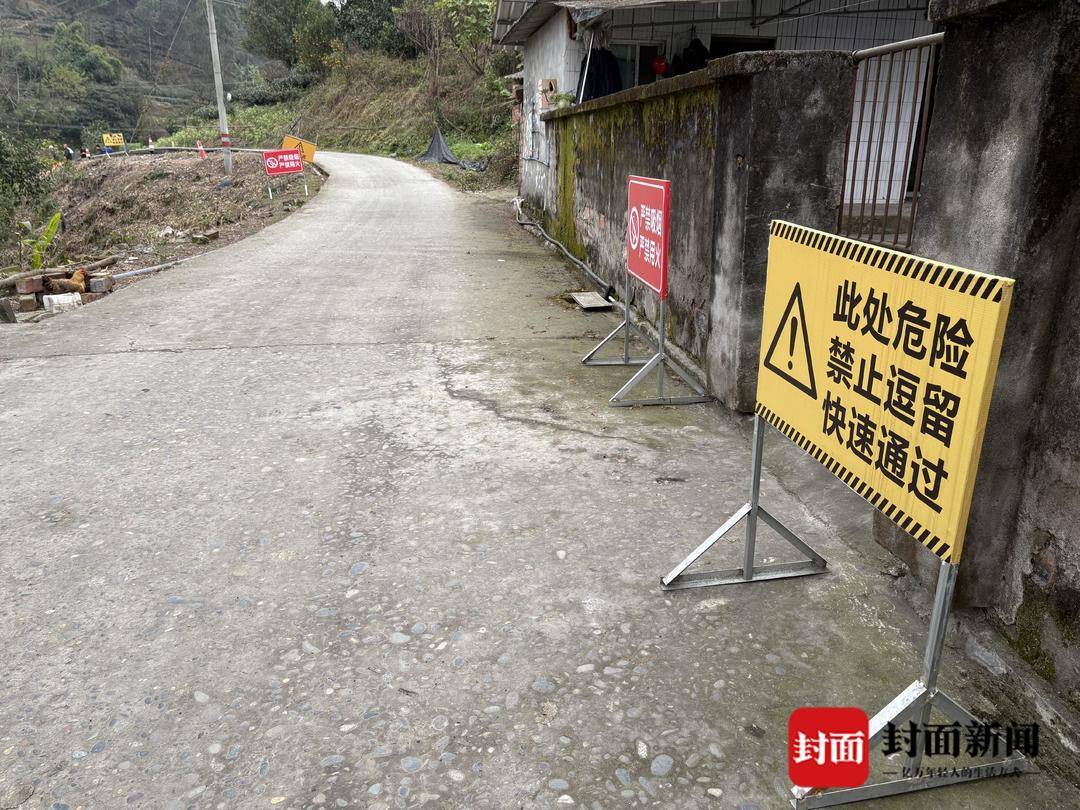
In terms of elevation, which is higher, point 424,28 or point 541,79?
point 424,28

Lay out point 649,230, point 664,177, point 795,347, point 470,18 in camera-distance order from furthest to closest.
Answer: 1. point 470,18
2. point 664,177
3. point 649,230
4. point 795,347

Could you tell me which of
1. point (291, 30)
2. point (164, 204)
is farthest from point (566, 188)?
point (291, 30)

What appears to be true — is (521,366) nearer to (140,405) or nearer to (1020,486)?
(140,405)

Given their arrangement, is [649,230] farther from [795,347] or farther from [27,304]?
[27,304]

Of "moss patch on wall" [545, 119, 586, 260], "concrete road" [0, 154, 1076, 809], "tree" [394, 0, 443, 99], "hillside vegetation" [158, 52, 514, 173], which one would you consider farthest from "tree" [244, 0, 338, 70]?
"concrete road" [0, 154, 1076, 809]

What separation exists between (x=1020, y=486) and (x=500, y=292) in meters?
7.66

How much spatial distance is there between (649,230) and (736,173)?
0.86 meters

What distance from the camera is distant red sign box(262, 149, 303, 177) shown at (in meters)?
22.1

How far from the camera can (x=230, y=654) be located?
3.04m

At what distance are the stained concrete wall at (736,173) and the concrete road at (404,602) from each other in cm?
82

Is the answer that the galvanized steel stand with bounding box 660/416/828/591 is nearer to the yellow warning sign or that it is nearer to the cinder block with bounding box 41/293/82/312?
the cinder block with bounding box 41/293/82/312

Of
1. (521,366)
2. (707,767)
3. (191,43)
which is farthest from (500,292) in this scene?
(191,43)

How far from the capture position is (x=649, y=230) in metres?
5.77

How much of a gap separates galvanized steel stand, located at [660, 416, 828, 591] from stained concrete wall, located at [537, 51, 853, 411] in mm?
1883
